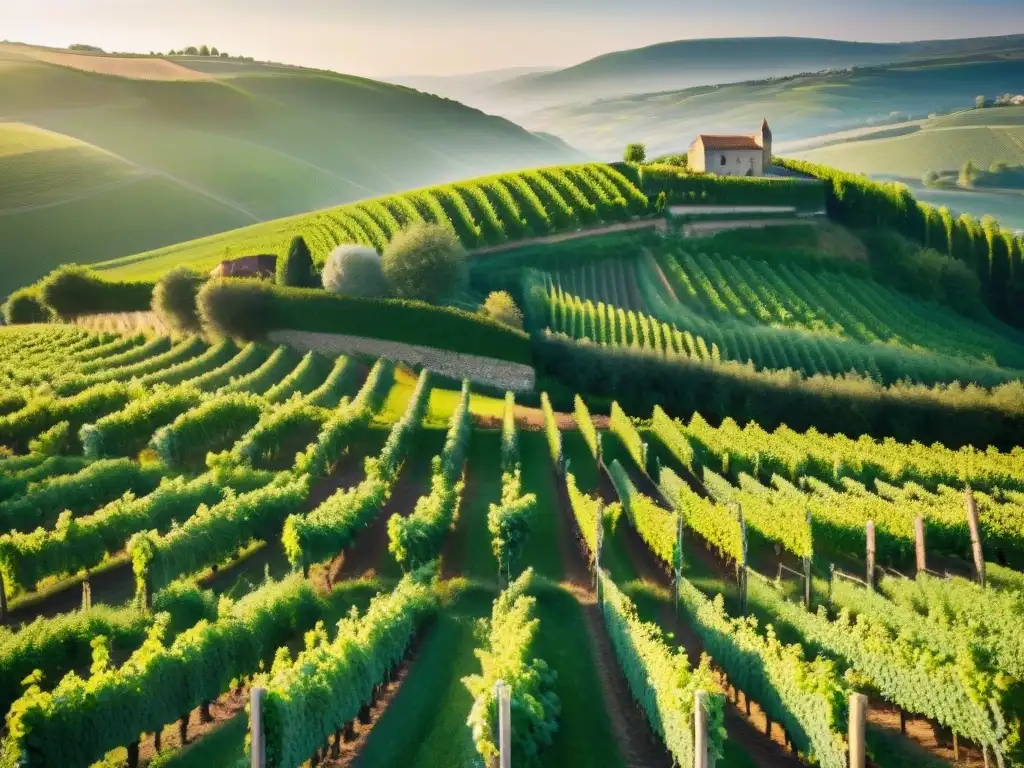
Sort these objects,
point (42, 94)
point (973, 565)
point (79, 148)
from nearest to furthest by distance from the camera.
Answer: point (973, 565)
point (79, 148)
point (42, 94)

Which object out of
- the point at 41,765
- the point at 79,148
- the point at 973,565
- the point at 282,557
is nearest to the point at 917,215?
the point at 973,565

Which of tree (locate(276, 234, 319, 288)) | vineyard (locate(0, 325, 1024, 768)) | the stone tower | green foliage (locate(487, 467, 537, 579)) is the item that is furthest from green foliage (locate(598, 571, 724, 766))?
the stone tower

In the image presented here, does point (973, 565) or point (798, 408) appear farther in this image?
point (798, 408)

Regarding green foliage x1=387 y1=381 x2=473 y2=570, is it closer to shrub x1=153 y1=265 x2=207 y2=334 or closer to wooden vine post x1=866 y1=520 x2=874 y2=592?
wooden vine post x1=866 y1=520 x2=874 y2=592

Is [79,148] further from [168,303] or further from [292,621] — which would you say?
[292,621]

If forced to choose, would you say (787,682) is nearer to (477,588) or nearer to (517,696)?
(517,696)

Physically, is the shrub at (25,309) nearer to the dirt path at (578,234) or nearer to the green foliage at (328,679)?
the dirt path at (578,234)
